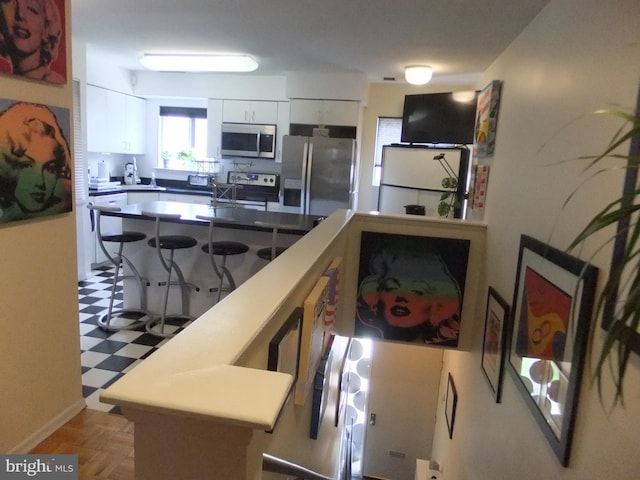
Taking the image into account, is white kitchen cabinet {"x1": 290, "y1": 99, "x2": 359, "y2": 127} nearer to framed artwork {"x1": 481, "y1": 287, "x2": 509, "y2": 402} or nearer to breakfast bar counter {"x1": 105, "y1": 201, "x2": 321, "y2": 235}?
breakfast bar counter {"x1": 105, "y1": 201, "x2": 321, "y2": 235}

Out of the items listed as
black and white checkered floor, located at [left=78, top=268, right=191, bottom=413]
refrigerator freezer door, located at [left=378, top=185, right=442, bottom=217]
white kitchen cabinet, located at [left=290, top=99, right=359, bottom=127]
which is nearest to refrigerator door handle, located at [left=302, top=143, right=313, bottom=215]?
white kitchen cabinet, located at [left=290, top=99, right=359, bottom=127]

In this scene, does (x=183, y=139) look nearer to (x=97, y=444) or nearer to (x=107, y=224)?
(x=107, y=224)

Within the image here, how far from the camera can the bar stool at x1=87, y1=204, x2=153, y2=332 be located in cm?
349

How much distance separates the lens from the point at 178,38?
12.2 feet

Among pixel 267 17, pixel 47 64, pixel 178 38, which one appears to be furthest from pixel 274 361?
pixel 178 38

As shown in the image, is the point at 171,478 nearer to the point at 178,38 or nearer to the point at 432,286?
the point at 432,286

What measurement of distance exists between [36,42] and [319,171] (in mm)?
3475

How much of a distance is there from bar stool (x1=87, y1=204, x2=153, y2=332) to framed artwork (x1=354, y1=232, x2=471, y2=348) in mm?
1876

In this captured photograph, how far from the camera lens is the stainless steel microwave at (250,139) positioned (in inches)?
220

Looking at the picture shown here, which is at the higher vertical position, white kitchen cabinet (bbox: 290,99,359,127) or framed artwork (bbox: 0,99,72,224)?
white kitchen cabinet (bbox: 290,99,359,127)

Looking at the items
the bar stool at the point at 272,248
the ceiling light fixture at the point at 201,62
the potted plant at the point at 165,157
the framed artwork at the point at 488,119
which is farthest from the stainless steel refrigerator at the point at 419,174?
the potted plant at the point at 165,157

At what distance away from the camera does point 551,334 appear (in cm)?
172

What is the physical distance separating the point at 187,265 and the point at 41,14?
232cm

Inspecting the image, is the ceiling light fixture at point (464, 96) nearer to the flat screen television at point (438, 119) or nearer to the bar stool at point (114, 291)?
the flat screen television at point (438, 119)
